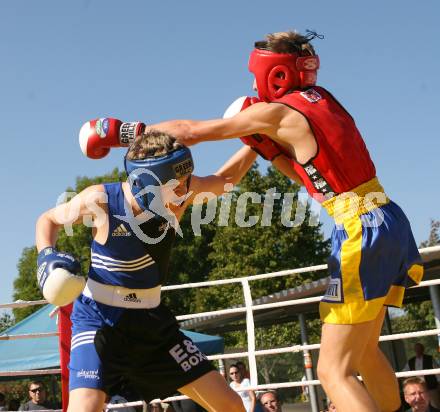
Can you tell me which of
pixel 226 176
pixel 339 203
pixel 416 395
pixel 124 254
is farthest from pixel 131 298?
pixel 416 395

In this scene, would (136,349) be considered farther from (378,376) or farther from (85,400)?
(378,376)

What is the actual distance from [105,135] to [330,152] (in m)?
1.14

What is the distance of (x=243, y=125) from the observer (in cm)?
326

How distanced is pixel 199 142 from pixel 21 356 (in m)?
9.32

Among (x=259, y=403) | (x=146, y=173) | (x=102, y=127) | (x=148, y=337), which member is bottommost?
(x=259, y=403)

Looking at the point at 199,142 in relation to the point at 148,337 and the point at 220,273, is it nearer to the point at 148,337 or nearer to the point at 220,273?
the point at 148,337

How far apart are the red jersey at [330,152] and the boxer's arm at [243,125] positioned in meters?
0.09

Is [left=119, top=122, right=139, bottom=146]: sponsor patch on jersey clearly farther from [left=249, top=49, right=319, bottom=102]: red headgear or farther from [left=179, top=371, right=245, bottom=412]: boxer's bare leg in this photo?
[left=179, top=371, right=245, bottom=412]: boxer's bare leg

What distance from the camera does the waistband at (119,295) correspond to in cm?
352

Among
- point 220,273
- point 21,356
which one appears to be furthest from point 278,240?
point 21,356

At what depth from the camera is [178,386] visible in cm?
354

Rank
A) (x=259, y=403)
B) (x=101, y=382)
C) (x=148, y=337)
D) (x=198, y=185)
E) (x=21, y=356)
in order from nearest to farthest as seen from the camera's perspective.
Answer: (x=101, y=382) < (x=148, y=337) < (x=198, y=185) < (x=259, y=403) < (x=21, y=356)

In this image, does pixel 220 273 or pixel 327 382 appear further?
pixel 220 273

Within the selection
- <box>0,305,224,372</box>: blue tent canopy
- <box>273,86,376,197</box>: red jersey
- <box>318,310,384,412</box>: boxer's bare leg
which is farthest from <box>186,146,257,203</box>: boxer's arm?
<box>0,305,224,372</box>: blue tent canopy
